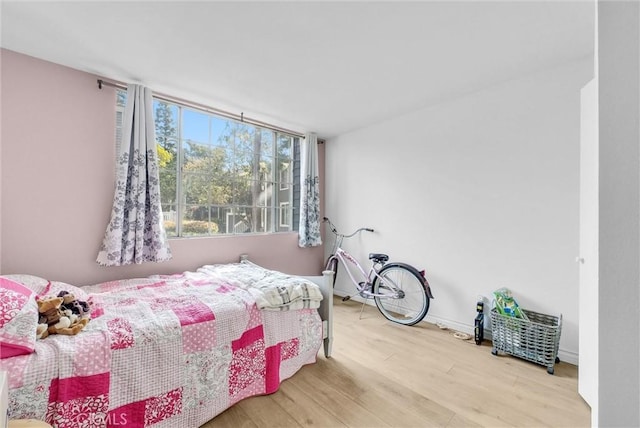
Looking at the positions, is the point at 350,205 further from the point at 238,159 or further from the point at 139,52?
the point at 139,52

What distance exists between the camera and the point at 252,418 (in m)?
1.50

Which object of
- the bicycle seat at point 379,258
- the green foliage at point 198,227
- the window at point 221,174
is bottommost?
the bicycle seat at point 379,258

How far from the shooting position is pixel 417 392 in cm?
172

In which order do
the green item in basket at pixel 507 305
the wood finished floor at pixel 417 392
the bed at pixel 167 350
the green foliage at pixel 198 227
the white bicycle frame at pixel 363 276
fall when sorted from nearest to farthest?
the bed at pixel 167 350, the wood finished floor at pixel 417 392, the green item in basket at pixel 507 305, the green foliage at pixel 198 227, the white bicycle frame at pixel 363 276

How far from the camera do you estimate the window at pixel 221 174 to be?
2.68m

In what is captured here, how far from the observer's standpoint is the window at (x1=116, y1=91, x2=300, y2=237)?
8.80 ft

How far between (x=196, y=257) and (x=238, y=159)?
1218 millimetres

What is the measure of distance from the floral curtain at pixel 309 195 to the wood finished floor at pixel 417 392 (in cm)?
153

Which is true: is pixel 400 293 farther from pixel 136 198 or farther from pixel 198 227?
pixel 136 198

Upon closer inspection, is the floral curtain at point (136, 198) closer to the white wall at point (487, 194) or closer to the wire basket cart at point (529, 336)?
the white wall at point (487, 194)

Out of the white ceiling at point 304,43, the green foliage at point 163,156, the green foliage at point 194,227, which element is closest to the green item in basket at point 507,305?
the white ceiling at point 304,43

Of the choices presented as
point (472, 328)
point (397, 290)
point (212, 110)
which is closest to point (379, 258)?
point (397, 290)

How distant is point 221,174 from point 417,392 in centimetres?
269

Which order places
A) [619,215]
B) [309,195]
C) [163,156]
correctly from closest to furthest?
[619,215], [163,156], [309,195]
